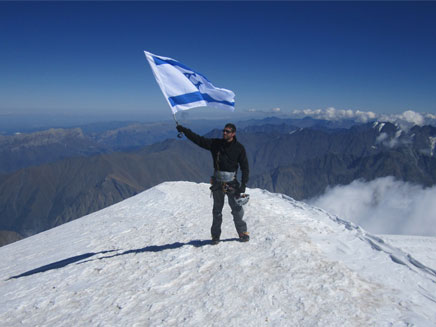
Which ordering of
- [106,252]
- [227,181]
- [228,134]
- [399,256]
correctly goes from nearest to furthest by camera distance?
[228,134], [227,181], [399,256], [106,252]

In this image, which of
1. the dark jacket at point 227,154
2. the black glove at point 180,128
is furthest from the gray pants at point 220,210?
the black glove at point 180,128

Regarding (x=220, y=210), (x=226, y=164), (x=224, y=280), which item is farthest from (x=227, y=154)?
(x=224, y=280)

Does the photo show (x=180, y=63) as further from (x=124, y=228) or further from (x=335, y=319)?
(x=335, y=319)

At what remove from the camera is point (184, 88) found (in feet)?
34.3

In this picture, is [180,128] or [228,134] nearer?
[228,134]

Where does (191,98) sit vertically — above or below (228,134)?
above

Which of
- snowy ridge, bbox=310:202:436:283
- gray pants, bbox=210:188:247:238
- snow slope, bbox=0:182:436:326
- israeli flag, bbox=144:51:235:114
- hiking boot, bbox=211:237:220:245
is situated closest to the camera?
snow slope, bbox=0:182:436:326

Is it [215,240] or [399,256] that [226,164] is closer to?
[215,240]

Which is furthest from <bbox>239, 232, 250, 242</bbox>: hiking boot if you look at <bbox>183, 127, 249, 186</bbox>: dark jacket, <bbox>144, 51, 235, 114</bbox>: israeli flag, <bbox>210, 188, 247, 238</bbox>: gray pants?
<bbox>144, 51, 235, 114</bbox>: israeli flag

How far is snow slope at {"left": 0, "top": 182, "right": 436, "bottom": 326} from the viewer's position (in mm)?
5961

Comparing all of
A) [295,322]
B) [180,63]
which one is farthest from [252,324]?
[180,63]

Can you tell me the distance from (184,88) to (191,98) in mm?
465

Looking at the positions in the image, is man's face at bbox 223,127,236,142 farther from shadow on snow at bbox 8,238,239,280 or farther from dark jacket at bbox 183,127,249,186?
shadow on snow at bbox 8,238,239,280

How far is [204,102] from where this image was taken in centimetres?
1088
